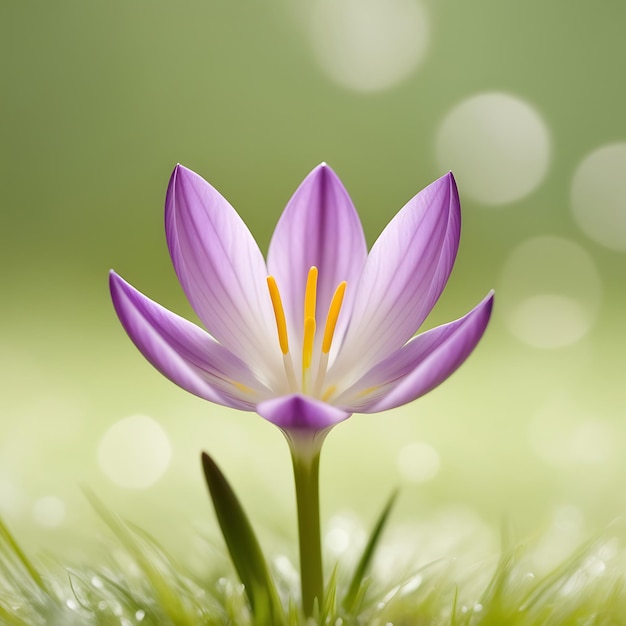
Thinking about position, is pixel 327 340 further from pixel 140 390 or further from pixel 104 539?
pixel 140 390

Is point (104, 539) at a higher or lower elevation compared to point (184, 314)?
lower

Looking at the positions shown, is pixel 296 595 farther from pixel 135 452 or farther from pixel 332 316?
pixel 135 452

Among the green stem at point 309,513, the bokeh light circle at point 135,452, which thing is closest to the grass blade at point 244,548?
the green stem at point 309,513

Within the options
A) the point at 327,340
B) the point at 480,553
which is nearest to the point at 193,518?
the point at 480,553

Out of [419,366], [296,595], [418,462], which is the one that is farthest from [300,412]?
[418,462]

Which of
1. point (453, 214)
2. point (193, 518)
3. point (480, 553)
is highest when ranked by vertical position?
point (453, 214)

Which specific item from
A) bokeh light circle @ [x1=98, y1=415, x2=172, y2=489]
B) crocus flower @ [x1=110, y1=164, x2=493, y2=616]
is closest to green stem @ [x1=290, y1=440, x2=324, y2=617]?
crocus flower @ [x1=110, y1=164, x2=493, y2=616]

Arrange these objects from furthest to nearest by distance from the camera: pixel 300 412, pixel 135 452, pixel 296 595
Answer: pixel 135 452
pixel 296 595
pixel 300 412
